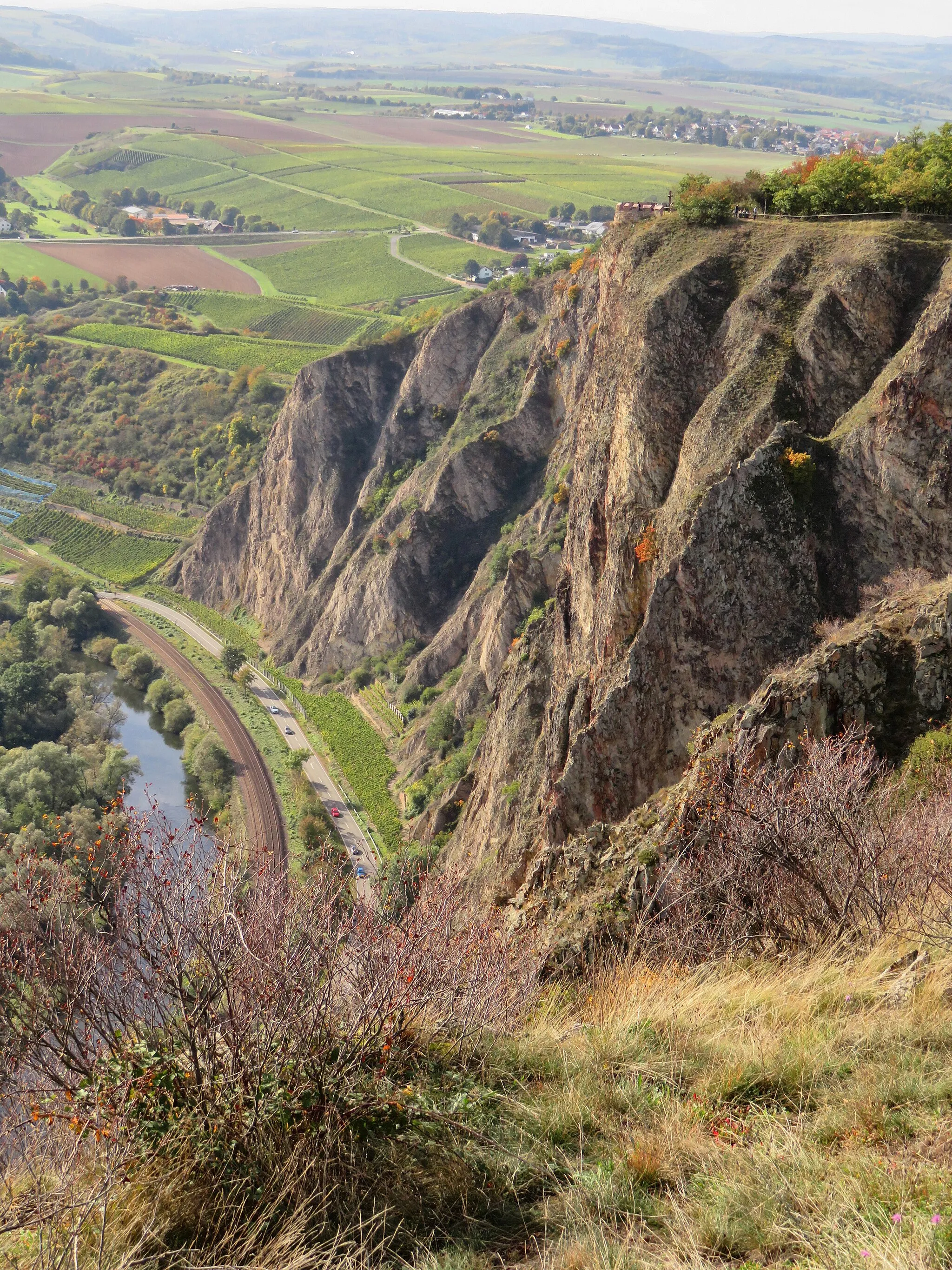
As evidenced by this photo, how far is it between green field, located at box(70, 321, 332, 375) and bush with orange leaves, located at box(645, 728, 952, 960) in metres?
118

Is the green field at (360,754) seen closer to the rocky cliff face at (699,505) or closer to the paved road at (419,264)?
the rocky cliff face at (699,505)

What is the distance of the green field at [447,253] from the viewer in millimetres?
162500

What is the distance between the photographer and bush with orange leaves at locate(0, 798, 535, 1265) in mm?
8969

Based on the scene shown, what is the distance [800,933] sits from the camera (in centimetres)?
1505

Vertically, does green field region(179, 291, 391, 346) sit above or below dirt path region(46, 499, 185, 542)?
above

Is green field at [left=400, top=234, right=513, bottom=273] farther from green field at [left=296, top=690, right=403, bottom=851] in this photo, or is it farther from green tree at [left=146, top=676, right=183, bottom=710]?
green field at [left=296, top=690, right=403, bottom=851]

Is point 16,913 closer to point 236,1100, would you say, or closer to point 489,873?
point 236,1100

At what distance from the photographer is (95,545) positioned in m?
101

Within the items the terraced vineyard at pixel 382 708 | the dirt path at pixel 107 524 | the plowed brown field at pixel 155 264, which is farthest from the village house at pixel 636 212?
the plowed brown field at pixel 155 264

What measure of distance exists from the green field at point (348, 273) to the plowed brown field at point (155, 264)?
7.30 m

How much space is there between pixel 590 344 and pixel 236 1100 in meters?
47.6

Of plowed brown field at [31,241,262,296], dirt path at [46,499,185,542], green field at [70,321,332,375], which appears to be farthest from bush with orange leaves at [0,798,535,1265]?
plowed brown field at [31,241,262,296]

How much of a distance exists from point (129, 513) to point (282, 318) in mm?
55544

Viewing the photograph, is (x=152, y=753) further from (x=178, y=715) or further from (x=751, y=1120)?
(x=751, y=1120)
